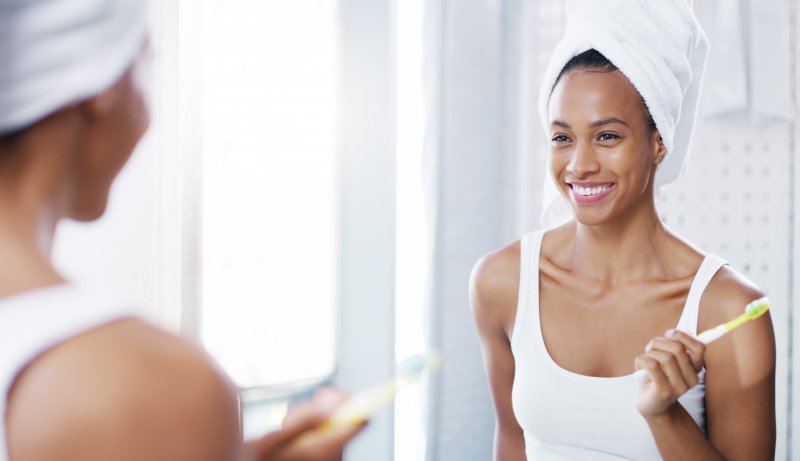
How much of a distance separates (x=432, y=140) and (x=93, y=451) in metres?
1.21

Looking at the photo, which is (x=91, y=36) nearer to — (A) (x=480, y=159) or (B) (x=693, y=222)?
(A) (x=480, y=159)

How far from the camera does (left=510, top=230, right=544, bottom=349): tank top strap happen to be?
1001 mm

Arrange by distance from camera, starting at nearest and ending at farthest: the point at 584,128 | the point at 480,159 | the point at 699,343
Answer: the point at 699,343 < the point at 584,128 < the point at 480,159

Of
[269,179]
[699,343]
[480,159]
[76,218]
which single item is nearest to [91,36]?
[76,218]

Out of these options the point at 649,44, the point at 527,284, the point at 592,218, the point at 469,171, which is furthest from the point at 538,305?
the point at 469,171

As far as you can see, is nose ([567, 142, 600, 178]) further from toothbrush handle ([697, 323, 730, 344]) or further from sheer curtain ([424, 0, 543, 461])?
sheer curtain ([424, 0, 543, 461])

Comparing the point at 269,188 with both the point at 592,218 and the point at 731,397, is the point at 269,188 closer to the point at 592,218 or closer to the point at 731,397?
the point at 592,218

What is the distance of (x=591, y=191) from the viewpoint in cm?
93

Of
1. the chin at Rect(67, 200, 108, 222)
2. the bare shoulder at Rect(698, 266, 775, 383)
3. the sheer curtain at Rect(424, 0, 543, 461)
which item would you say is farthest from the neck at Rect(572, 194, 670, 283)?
the chin at Rect(67, 200, 108, 222)

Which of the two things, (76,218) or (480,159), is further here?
(480,159)

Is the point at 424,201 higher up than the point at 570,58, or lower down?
lower down

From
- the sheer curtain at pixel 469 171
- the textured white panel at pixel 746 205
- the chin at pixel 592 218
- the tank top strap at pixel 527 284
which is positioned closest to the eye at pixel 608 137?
the chin at pixel 592 218

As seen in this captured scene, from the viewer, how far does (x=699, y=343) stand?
74 centimetres

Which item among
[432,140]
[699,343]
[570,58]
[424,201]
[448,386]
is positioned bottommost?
[448,386]
